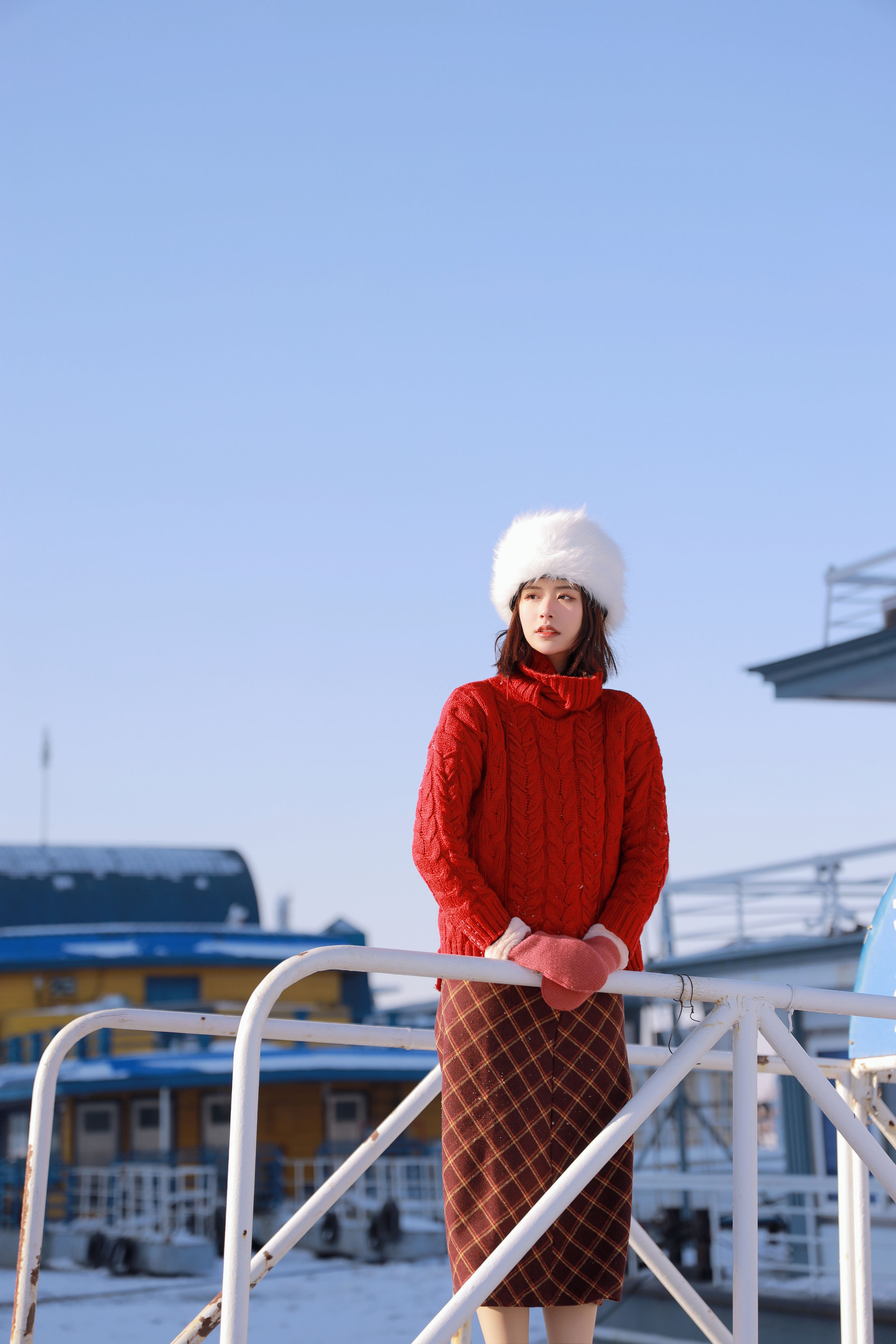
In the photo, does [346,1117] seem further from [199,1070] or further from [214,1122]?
[199,1070]

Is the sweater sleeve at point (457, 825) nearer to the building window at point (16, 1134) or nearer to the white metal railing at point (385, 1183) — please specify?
the white metal railing at point (385, 1183)

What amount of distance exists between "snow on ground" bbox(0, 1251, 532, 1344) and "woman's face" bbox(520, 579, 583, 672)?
Result: 929 cm

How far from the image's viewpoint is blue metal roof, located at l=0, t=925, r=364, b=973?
20.7m

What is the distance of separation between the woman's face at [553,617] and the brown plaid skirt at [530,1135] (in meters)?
0.61

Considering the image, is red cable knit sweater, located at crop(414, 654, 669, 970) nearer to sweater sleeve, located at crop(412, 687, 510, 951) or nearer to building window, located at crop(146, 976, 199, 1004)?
sweater sleeve, located at crop(412, 687, 510, 951)

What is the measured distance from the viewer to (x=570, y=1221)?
2213 mm

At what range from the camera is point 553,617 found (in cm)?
246

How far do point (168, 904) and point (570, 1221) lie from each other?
2536 cm

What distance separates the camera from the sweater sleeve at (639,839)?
7.64ft

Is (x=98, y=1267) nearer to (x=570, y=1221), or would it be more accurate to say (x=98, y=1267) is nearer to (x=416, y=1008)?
(x=416, y=1008)

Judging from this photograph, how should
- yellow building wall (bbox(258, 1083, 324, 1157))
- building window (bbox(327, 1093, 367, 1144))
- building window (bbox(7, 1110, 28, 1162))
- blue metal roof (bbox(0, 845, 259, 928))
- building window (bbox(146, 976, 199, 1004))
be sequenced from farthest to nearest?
blue metal roof (bbox(0, 845, 259, 928)), building window (bbox(146, 976, 199, 1004)), building window (bbox(327, 1093, 367, 1144)), yellow building wall (bbox(258, 1083, 324, 1157)), building window (bbox(7, 1110, 28, 1162))

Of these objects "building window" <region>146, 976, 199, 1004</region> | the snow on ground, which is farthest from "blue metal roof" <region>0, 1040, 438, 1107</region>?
the snow on ground

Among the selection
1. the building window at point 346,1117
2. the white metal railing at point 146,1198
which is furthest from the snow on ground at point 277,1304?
the building window at point 346,1117

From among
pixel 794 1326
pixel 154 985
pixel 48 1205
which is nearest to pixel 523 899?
pixel 794 1326
